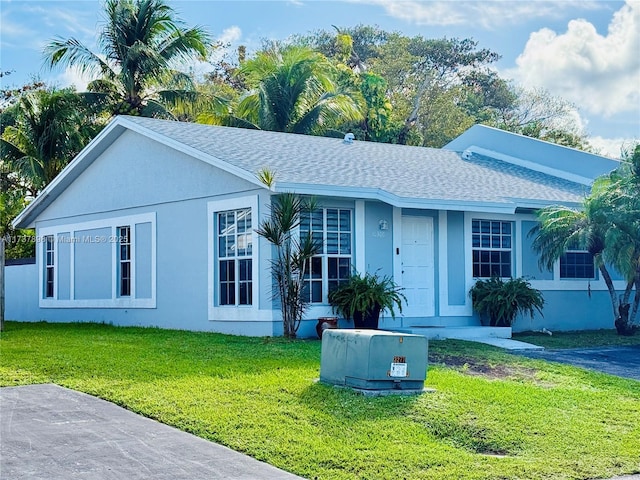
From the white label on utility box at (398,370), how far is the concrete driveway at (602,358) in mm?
4586

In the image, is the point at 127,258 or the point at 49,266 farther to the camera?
the point at 49,266

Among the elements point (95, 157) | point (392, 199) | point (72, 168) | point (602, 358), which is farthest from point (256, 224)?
point (72, 168)

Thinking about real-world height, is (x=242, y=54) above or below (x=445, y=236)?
above

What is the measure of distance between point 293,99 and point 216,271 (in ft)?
48.2

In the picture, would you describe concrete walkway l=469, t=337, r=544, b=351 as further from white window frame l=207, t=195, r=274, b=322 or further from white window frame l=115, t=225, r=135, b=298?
white window frame l=115, t=225, r=135, b=298

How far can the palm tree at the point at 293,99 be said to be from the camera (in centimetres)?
3062

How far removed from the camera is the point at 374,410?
912cm

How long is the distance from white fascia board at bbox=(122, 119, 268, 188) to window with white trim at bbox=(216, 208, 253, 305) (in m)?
0.88

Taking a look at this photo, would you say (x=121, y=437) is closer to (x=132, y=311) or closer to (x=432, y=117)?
(x=132, y=311)

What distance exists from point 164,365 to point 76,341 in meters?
4.13

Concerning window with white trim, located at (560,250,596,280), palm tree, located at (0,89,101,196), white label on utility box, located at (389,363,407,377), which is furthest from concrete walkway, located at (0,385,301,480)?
palm tree, located at (0,89,101,196)

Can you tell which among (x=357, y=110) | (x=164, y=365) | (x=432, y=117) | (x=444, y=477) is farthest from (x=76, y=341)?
(x=432, y=117)

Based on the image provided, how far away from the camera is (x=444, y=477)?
7.11m

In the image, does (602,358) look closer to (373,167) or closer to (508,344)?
(508,344)
